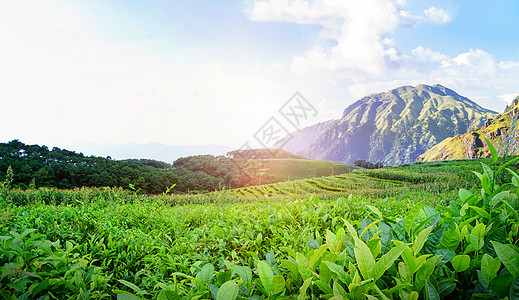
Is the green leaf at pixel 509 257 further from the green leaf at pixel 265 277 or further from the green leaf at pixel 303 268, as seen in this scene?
the green leaf at pixel 265 277

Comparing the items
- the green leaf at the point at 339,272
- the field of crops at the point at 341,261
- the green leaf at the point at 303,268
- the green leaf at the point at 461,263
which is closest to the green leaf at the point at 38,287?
the field of crops at the point at 341,261

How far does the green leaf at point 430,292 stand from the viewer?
74cm

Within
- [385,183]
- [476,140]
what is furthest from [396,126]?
[385,183]

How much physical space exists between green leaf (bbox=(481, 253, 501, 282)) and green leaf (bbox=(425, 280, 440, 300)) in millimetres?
207

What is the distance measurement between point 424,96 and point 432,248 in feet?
634

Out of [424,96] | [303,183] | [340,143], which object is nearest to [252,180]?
[303,183]

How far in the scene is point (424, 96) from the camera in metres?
161

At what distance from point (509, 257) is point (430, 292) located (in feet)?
0.93

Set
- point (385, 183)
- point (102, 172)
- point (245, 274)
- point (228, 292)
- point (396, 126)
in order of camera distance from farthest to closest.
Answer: point (396, 126)
point (102, 172)
point (385, 183)
point (245, 274)
point (228, 292)

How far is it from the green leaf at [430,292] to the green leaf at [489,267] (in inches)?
8.1

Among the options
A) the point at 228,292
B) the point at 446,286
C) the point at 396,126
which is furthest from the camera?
the point at 396,126

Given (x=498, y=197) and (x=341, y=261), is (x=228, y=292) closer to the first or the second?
(x=341, y=261)

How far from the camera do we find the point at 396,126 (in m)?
133

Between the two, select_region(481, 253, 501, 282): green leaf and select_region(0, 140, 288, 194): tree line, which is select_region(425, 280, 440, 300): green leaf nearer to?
select_region(481, 253, 501, 282): green leaf
